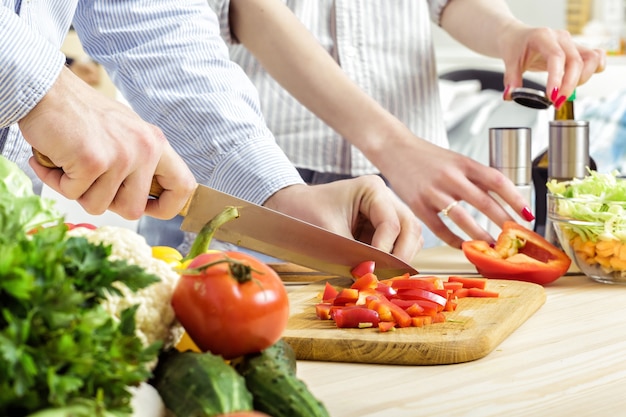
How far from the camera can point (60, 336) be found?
470mm

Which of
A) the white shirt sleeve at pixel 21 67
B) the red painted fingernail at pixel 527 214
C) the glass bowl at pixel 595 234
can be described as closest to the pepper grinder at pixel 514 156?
the red painted fingernail at pixel 527 214

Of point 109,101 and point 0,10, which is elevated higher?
point 0,10

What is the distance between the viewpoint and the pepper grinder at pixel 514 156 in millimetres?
1617

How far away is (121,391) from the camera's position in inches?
19.4

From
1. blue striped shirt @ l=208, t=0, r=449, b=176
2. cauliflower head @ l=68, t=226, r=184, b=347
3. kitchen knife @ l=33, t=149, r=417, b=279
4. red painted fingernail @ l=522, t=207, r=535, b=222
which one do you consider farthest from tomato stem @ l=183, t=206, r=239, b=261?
blue striped shirt @ l=208, t=0, r=449, b=176

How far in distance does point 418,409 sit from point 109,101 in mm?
452

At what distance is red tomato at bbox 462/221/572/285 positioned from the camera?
1.43 meters

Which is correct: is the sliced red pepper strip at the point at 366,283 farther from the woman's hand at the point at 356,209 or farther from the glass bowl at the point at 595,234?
the glass bowl at the point at 595,234

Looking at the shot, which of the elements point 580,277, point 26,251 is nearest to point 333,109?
point 580,277

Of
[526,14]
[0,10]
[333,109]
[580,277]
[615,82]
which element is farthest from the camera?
[526,14]

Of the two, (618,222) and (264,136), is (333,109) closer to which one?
(264,136)

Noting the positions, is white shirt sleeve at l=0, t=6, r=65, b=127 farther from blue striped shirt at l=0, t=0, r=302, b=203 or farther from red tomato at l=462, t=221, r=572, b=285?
red tomato at l=462, t=221, r=572, b=285

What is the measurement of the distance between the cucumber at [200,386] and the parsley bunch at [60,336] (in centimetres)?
5

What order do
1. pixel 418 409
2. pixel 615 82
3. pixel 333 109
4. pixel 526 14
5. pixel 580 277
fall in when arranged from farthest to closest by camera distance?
pixel 526 14
pixel 615 82
pixel 333 109
pixel 580 277
pixel 418 409
